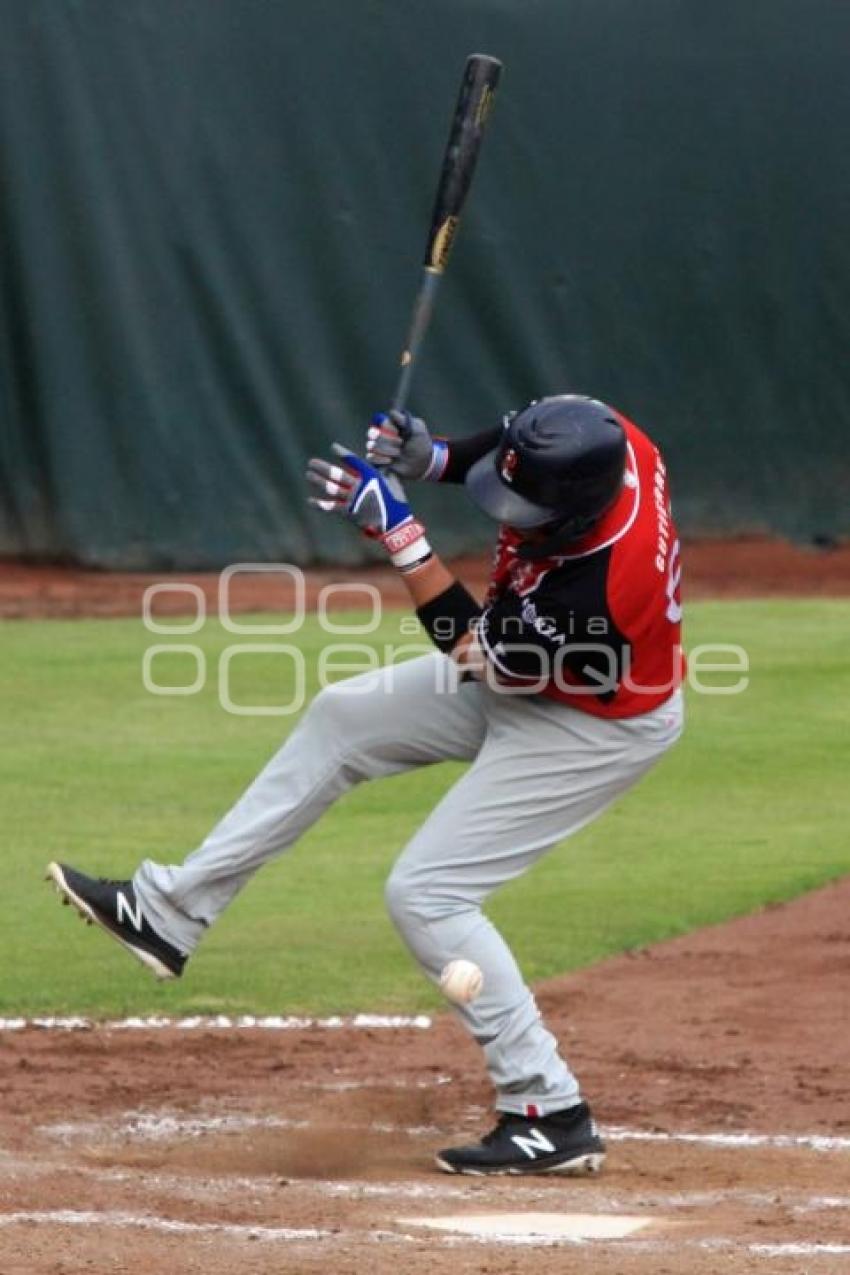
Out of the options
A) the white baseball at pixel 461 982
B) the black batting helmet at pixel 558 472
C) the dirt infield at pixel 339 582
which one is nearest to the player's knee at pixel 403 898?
the white baseball at pixel 461 982

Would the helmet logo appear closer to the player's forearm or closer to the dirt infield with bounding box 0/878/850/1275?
the player's forearm

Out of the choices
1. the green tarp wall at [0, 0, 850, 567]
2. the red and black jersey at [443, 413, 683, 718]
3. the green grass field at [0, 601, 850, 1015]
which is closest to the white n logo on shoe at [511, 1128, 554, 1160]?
the red and black jersey at [443, 413, 683, 718]

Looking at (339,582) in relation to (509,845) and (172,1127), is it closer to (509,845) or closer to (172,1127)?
(172,1127)

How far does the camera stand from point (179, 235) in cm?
1382

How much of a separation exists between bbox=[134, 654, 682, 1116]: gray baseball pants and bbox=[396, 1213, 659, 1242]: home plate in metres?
0.43

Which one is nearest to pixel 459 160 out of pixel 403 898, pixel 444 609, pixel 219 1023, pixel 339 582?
pixel 444 609

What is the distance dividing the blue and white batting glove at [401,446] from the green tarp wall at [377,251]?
26.9ft

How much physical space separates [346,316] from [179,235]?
1.05 meters

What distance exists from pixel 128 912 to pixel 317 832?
3.29m

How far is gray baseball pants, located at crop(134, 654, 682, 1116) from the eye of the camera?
510 centimetres

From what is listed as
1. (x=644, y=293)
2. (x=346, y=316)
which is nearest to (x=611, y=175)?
(x=644, y=293)

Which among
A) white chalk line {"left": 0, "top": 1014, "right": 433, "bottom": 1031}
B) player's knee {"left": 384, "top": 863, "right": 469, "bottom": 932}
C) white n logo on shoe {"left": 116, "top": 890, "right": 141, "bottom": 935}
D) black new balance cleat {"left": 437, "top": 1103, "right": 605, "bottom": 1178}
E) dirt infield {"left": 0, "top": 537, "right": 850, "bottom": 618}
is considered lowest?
dirt infield {"left": 0, "top": 537, "right": 850, "bottom": 618}

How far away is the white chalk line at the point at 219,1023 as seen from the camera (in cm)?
625

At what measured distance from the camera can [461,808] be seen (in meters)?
5.16
